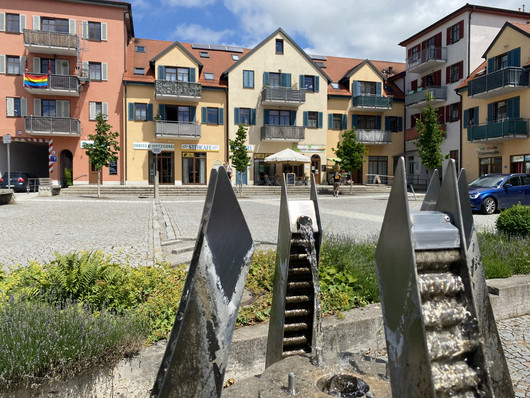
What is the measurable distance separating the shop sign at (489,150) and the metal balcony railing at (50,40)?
32643mm

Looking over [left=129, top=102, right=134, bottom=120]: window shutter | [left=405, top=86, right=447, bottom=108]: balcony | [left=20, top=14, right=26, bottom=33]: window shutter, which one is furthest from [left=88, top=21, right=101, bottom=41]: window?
[left=405, top=86, right=447, bottom=108]: balcony

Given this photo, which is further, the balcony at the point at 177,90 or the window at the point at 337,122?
the window at the point at 337,122

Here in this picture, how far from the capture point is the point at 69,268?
397cm

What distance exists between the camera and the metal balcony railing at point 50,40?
31.6 meters

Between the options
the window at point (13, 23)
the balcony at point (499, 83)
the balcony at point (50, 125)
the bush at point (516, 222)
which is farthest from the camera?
the window at point (13, 23)

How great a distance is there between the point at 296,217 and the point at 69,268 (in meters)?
2.52

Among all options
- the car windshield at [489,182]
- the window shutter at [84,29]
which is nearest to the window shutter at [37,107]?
the window shutter at [84,29]

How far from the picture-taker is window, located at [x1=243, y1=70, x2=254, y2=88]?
120 ft

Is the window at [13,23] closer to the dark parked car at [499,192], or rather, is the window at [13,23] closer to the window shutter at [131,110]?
the window shutter at [131,110]

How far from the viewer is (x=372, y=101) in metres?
39.3

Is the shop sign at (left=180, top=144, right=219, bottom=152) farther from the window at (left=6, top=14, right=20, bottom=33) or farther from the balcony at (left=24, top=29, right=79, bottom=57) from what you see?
the window at (left=6, top=14, right=20, bottom=33)

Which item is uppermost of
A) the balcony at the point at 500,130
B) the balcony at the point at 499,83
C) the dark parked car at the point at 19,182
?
the balcony at the point at 499,83

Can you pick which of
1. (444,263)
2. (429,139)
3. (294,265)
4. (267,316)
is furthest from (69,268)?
(429,139)

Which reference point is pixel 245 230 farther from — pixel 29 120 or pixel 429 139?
pixel 29 120
